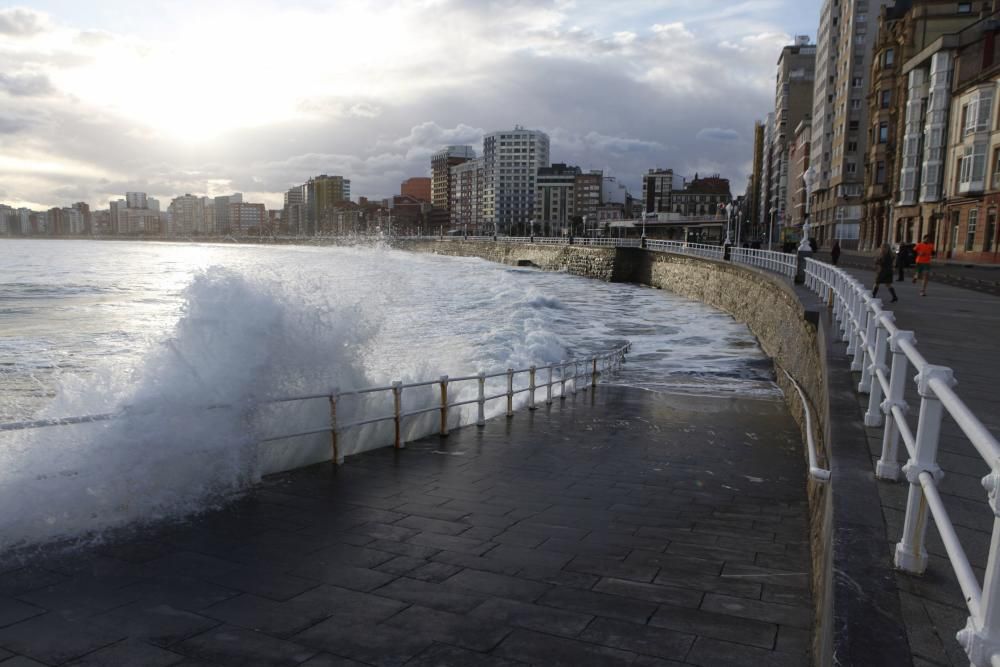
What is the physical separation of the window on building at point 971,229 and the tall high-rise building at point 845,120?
A: 33107 millimetres

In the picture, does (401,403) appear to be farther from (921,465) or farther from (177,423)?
(921,465)

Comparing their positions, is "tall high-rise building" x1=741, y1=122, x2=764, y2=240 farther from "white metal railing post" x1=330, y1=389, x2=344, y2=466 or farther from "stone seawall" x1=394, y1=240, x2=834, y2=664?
"white metal railing post" x1=330, y1=389, x2=344, y2=466

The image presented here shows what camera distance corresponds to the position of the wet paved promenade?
373 cm

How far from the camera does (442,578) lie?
4.70 metres

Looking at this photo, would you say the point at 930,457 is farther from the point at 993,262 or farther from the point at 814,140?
the point at 814,140

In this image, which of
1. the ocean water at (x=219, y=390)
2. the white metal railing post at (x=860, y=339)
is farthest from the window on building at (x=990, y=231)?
the white metal railing post at (x=860, y=339)

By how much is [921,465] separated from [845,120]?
8456 centimetres

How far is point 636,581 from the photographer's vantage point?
4.73 meters

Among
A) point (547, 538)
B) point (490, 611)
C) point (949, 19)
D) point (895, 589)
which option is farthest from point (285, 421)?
point (949, 19)

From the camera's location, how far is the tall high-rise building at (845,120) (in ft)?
248

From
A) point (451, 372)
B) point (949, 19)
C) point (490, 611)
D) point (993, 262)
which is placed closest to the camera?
point (490, 611)

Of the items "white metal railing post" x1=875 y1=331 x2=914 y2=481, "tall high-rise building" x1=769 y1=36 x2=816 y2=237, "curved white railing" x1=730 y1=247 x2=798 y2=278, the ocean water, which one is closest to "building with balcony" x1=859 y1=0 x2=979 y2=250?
"curved white railing" x1=730 y1=247 x2=798 y2=278

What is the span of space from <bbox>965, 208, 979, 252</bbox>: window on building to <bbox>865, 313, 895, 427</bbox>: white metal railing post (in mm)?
39947

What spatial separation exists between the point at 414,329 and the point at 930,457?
27.1 m
